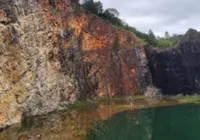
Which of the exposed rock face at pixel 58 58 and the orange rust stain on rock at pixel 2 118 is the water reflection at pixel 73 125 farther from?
the exposed rock face at pixel 58 58

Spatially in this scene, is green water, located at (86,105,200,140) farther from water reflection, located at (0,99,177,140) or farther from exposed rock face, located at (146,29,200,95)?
exposed rock face, located at (146,29,200,95)

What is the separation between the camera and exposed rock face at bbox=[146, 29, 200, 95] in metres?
76.3

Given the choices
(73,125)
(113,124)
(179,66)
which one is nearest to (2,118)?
(73,125)

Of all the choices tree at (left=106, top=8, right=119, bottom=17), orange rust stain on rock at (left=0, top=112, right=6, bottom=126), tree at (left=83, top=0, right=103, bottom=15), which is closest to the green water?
orange rust stain on rock at (left=0, top=112, right=6, bottom=126)

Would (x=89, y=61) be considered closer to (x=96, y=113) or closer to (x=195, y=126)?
(x=96, y=113)

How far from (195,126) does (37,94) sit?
59.6ft

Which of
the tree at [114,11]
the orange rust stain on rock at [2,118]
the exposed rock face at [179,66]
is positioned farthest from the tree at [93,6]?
the orange rust stain on rock at [2,118]

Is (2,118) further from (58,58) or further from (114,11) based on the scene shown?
(114,11)

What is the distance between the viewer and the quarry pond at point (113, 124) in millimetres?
32188

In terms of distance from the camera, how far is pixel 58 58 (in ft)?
176

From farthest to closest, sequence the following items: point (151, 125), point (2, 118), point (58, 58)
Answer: point (58, 58)
point (151, 125)
point (2, 118)

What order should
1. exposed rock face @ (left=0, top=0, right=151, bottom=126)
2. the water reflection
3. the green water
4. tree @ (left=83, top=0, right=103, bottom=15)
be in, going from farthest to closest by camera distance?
tree @ (left=83, top=0, right=103, bottom=15) → exposed rock face @ (left=0, top=0, right=151, bottom=126) → the green water → the water reflection

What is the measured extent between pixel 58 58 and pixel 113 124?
17.9m

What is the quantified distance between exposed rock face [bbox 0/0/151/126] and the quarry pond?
269cm
